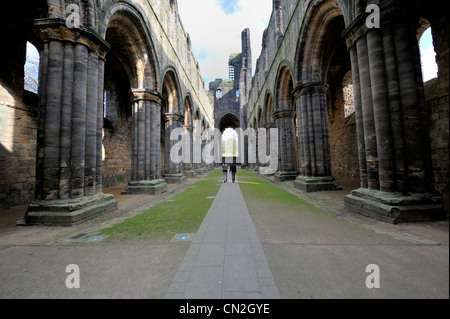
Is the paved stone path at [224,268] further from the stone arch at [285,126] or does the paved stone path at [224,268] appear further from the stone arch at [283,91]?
the stone arch at [283,91]

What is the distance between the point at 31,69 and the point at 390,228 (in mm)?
19842

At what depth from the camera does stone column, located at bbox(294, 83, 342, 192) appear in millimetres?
9305

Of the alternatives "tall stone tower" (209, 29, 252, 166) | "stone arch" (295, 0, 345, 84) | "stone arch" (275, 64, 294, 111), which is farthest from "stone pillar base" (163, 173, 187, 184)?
"tall stone tower" (209, 29, 252, 166)

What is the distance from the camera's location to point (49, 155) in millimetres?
5176

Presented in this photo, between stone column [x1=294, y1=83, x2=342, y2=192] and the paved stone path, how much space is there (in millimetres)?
6457

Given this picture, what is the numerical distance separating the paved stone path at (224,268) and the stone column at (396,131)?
11.6ft

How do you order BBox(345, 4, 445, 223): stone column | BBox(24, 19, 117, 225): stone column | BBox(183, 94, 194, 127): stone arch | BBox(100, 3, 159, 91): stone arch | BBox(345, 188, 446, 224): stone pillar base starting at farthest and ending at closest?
1. BBox(183, 94, 194, 127): stone arch
2. BBox(100, 3, 159, 91): stone arch
3. BBox(24, 19, 117, 225): stone column
4. BBox(345, 4, 445, 223): stone column
5. BBox(345, 188, 446, 224): stone pillar base

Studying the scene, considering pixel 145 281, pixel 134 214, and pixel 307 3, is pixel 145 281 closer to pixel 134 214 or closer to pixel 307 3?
pixel 134 214

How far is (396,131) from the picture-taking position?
478 cm

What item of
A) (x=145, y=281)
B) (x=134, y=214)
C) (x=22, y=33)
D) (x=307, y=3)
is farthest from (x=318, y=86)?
(x=22, y=33)

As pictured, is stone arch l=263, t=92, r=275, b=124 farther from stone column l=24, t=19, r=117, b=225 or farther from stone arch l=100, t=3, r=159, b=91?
stone column l=24, t=19, r=117, b=225

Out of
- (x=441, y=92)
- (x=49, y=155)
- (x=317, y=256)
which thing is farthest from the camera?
(x=441, y=92)

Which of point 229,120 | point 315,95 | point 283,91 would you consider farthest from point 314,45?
point 229,120

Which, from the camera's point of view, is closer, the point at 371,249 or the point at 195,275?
the point at 195,275
